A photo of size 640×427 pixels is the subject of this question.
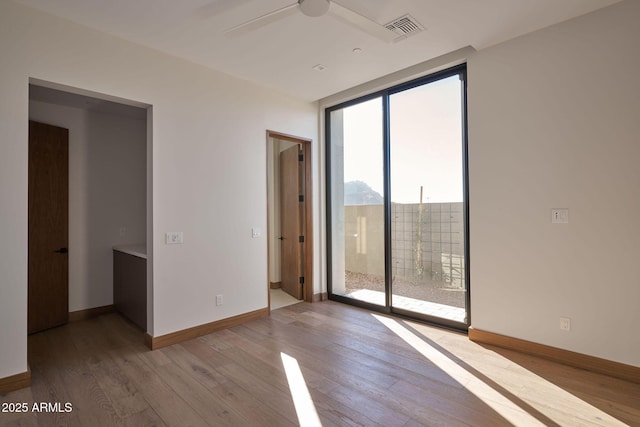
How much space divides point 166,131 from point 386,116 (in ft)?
8.42

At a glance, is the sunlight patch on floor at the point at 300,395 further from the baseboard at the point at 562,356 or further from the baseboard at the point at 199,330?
the baseboard at the point at 562,356

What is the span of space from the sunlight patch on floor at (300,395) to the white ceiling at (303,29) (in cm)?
274

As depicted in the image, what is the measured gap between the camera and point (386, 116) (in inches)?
158

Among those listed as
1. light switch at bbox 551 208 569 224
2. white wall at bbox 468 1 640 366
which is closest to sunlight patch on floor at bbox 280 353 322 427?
white wall at bbox 468 1 640 366

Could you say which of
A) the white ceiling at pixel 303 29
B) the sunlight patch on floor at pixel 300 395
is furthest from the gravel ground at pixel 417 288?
the white ceiling at pixel 303 29

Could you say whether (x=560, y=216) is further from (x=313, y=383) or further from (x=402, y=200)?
(x=313, y=383)

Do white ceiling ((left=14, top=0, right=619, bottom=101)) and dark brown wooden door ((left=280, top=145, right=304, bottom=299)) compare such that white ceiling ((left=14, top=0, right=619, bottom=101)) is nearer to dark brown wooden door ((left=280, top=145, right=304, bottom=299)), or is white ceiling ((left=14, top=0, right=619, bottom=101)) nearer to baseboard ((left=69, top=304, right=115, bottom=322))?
dark brown wooden door ((left=280, top=145, right=304, bottom=299))

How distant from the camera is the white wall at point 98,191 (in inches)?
156

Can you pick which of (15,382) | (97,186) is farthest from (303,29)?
(15,382)

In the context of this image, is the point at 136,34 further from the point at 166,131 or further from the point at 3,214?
the point at 3,214

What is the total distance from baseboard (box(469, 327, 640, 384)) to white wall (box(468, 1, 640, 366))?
6cm

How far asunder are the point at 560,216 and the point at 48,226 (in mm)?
5282

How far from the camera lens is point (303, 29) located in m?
2.71

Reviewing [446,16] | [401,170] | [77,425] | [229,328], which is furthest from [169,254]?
[446,16]
